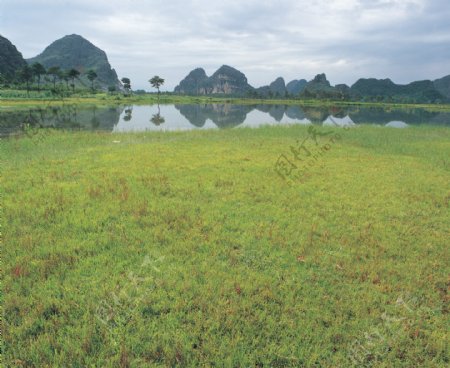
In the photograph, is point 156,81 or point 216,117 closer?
point 216,117

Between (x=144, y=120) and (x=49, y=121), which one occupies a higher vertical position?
(x=144, y=120)

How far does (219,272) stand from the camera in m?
5.92

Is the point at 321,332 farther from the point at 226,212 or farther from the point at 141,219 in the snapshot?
the point at 141,219

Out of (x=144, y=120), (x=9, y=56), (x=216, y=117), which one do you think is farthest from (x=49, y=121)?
(x=9, y=56)

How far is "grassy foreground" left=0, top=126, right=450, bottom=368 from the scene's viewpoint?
14.0ft

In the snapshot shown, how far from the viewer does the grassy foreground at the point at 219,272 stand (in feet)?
14.0

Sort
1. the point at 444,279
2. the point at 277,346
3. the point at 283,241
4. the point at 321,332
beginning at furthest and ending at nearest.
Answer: the point at 283,241 → the point at 444,279 → the point at 321,332 → the point at 277,346

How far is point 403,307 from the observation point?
532 centimetres

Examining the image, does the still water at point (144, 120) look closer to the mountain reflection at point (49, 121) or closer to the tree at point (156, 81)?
the mountain reflection at point (49, 121)

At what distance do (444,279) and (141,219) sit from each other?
7.62 metres

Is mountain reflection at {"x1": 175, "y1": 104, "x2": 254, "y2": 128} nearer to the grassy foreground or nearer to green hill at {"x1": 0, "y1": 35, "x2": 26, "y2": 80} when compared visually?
the grassy foreground

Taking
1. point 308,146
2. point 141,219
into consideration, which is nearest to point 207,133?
point 308,146

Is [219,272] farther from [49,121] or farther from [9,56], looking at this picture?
[9,56]

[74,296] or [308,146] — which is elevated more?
[308,146]
